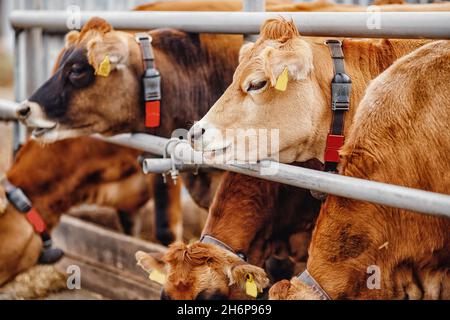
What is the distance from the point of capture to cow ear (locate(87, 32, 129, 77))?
3.94 metres

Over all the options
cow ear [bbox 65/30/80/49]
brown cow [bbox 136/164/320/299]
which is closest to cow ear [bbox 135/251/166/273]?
brown cow [bbox 136/164/320/299]

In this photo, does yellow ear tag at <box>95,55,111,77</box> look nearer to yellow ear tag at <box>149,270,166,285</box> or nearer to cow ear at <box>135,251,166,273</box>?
cow ear at <box>135,251,166,273</box>

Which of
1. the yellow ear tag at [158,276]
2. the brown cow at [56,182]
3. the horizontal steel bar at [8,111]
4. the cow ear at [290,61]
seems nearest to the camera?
the cow ear at [290,61]

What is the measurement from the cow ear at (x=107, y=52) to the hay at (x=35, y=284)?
57.4 inches

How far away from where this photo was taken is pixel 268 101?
3000mm

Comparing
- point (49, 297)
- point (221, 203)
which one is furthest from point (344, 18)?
point (49, 297)

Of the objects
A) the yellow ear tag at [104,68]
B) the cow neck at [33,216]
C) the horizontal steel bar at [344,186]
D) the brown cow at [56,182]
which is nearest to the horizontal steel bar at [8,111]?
the brown cow at [56,182]

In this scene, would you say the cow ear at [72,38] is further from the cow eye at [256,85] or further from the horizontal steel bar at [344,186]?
the cow eye at [256,85]

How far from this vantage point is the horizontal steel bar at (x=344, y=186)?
230 centimetres

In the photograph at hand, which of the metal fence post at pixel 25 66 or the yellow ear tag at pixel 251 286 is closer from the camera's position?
the yellow ear tag at pixel 251 286

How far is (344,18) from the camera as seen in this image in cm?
287
